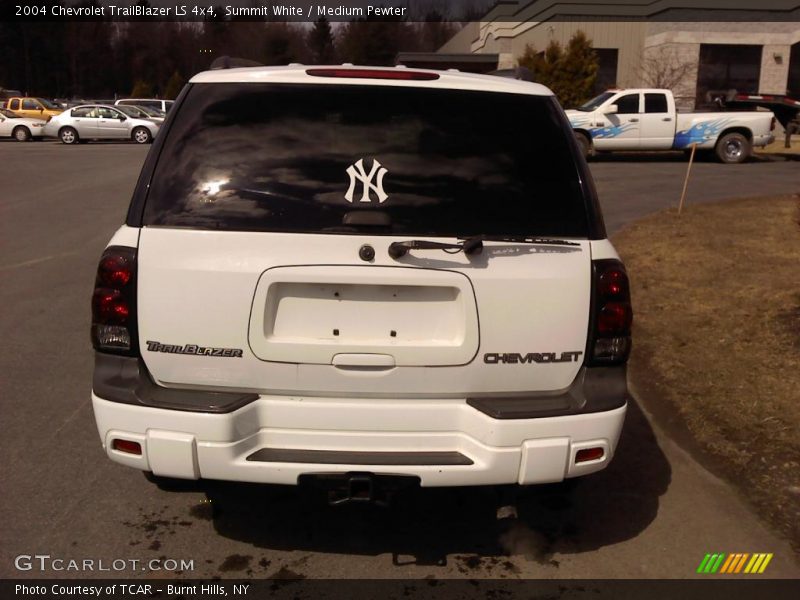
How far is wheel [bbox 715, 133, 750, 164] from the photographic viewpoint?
72.7 feet

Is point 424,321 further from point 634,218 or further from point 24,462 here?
point 634,218

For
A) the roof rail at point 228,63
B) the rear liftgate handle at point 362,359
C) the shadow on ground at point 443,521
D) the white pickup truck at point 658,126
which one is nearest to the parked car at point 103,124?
the white pickup truck at point 658,126

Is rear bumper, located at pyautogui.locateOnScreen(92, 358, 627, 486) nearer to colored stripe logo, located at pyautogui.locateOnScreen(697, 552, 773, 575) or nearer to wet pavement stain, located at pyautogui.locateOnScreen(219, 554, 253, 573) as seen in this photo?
wet pavement stain, located at pyautogui.locateOnScreen(219, 554, 253, 573)

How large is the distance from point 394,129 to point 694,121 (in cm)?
2097

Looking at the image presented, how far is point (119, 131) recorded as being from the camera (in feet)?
101

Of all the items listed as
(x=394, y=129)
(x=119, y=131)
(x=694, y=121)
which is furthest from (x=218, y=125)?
(x=119, y=131)

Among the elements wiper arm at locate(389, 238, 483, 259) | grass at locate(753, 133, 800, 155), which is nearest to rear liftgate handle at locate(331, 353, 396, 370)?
wiper arm at locate(389, 238, 483, 259)

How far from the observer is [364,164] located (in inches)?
121

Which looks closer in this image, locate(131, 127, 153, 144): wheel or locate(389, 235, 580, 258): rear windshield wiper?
locate(389, 235, 580, 258): rear windshield wiper

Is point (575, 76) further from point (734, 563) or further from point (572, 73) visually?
point (734, 563)

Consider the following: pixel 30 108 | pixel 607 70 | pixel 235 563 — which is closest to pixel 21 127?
pixel 30 108

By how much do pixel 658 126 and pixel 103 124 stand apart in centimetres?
2011

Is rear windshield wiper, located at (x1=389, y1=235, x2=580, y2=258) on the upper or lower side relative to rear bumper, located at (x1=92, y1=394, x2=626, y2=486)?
upper

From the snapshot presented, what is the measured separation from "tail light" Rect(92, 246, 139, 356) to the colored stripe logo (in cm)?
253
